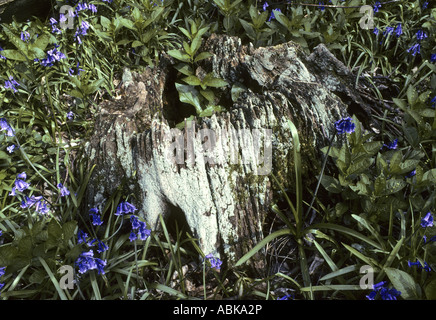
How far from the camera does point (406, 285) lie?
174cm

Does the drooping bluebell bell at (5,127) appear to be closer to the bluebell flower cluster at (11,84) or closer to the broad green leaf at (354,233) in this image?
the bluebell flower cluster at (11,84)

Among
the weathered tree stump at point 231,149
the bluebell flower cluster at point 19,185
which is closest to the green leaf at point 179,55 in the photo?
the weathered tree stump at point 231,149

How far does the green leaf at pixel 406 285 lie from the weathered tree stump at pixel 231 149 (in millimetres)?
724

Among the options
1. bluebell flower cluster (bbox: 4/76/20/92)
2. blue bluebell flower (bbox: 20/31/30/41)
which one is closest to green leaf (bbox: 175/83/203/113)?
bluebell flower cluster (bbox: 4/76/20/92)

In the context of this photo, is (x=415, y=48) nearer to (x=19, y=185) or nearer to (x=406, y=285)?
(x=406, y=285)

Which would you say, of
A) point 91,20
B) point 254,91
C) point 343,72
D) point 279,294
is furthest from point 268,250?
point 91,20

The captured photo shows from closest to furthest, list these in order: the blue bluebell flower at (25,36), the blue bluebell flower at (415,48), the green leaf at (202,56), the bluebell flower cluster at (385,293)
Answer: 1. the bluebell flower cluster at (385,293)
2. the green leaf at (202,56)
3. the blue bluebell flower at (25,36)
4. the blue bluebell flower at (415,48)

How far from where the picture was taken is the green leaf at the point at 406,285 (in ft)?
5.66

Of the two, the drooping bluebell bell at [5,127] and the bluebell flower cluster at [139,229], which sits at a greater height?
the drooping bluebell bell at [5,127]

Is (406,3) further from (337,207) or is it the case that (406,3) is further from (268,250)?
(268,250)

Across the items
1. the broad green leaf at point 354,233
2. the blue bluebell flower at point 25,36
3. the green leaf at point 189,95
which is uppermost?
the blue bluebell flower at point 25,36

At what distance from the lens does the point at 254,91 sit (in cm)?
257

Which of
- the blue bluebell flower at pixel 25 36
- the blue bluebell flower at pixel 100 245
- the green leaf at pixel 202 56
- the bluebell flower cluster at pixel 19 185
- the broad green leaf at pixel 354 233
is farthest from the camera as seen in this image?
the blue bluebell flower at pixel 25 36

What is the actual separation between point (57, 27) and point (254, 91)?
1943 millimetres
